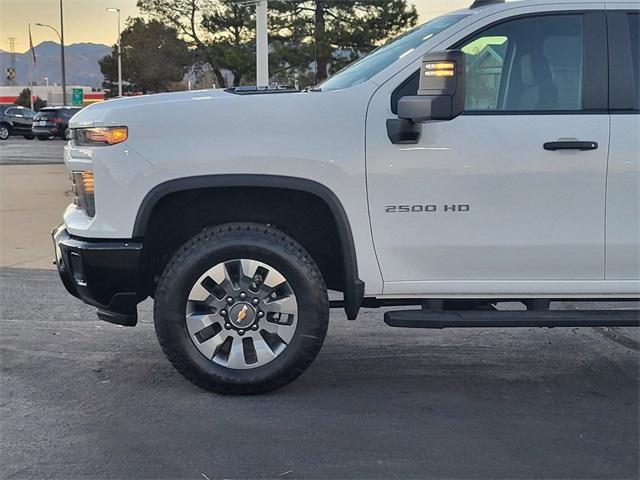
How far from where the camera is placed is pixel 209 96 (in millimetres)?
4301

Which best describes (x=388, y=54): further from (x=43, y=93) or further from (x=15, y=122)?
(x=43, y=93)

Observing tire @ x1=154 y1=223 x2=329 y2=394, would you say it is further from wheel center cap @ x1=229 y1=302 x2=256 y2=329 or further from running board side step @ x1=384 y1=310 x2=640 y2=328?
running board side step @ x1=384 y1=310 x2=640 y2=328

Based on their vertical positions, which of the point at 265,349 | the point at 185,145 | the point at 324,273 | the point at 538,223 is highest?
the point at 185,145

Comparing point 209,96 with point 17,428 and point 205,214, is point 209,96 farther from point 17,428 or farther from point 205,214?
point 17,428

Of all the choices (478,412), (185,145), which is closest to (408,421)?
(478,412)

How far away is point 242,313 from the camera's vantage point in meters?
4.22

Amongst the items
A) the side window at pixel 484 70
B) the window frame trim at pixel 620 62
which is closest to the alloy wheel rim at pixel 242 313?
the side window at pixel 484 70

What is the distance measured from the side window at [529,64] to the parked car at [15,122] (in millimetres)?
35559

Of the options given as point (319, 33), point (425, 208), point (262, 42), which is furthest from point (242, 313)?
point (319, 33)

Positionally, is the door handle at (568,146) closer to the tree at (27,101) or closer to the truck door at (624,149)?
the truck door at (624,149)

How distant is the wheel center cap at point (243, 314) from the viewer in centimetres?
422

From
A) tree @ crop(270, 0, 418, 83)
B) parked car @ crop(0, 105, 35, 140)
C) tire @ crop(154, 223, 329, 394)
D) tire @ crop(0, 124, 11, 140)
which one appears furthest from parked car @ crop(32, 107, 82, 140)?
tire @ crop(154, 223, 329, 394)

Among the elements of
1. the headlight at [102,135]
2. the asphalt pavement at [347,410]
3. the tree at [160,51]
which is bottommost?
the asphalt pavement at [347,410]

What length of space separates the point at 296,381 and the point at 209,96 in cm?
176
